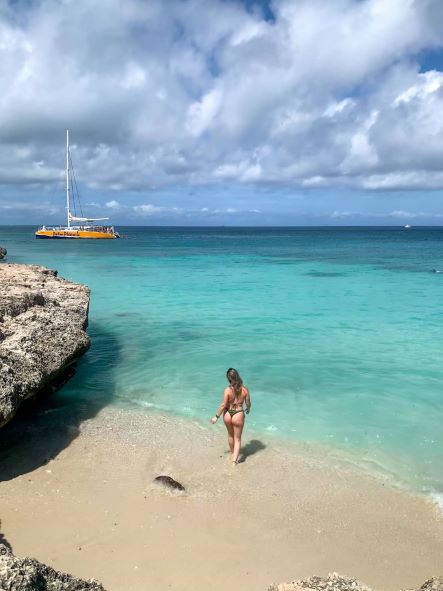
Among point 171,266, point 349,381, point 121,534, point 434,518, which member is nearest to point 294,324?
point 349,381

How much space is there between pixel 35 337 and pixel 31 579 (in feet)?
20.2

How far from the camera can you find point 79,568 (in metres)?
5.48

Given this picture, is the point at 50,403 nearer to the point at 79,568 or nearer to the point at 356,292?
the point at 79,568

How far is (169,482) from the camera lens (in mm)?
7180

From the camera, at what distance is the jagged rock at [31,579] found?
127 inches

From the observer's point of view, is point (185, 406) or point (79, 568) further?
point (185, 406)

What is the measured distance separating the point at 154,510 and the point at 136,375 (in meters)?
6.03

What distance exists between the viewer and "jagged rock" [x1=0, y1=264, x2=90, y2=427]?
7367 mm

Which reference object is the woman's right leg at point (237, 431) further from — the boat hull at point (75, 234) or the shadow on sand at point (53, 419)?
the boat hull at point (75, 234)

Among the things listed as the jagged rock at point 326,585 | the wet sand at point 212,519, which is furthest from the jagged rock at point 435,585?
the wet sand at point 212,519

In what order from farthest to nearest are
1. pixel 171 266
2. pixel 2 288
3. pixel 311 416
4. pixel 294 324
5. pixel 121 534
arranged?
pixel 171 266 < pixel 294 324 < pixel 2 288 < pixel 311 416 < pixel 121 534

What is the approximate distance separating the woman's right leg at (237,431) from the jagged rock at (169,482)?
119cm

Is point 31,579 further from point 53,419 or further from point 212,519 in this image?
point 53,419

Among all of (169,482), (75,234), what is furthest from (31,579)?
(75,234)
